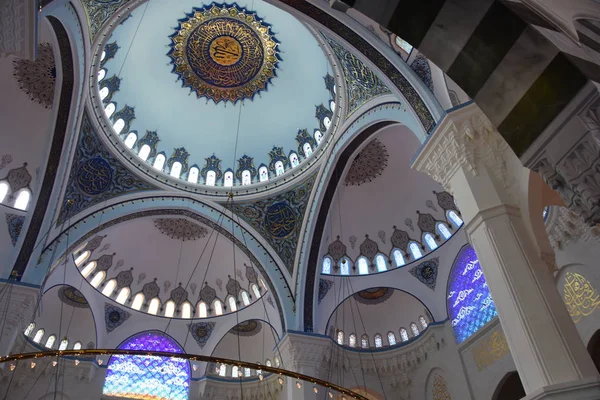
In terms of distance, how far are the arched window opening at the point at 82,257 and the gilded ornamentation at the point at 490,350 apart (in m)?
10.9

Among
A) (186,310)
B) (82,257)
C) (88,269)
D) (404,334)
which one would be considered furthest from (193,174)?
(404,334)

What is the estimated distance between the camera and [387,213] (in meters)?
13.1

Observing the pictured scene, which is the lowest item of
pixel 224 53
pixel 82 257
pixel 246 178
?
pixel 82 257

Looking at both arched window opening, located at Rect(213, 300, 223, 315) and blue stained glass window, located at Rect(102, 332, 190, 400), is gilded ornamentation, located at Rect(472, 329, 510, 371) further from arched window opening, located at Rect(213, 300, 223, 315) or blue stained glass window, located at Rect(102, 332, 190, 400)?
blue stained glass window, located at Rect(102, 332, 190, 400)

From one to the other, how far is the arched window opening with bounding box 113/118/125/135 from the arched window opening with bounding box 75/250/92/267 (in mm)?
3799

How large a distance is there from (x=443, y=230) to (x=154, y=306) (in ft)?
30.9

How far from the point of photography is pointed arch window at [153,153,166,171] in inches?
499

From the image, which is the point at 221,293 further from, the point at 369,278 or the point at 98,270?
the point at 369,278

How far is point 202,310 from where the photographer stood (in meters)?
14.8

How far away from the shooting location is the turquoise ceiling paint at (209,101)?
11727 mm

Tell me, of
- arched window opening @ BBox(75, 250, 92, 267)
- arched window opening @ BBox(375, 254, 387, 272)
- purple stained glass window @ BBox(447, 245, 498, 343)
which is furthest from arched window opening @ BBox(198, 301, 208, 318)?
purple stained glass window @ BBox(447, 245, 498, 343)

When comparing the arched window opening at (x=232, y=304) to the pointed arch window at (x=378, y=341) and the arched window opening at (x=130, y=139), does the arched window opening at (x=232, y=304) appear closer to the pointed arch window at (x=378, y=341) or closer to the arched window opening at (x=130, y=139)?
the pointed arch window at (x=378, y=341)

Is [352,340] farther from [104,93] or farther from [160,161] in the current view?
[104,93]

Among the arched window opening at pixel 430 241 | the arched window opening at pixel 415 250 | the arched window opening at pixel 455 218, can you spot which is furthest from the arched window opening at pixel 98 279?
the arched window opening at pixel 455 218
